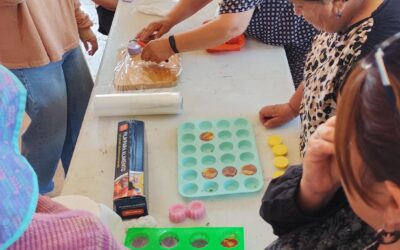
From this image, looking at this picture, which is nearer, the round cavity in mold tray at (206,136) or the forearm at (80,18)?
the round cavity in mold tray at (206,136)

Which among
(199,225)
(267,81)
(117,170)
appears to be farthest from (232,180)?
(267,81)

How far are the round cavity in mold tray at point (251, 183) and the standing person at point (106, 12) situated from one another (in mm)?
1036

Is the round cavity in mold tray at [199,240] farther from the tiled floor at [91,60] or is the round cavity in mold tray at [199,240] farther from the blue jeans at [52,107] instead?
the tiled floor at [91,60]

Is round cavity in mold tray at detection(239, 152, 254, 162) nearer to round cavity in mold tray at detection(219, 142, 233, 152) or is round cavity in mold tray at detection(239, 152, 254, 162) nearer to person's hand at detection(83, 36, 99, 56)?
round cavity in mold tray at detection(219, 142, 233, 152)

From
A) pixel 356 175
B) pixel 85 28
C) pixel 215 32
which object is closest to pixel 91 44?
pixel 85 28

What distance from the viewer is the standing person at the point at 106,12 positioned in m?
1.68

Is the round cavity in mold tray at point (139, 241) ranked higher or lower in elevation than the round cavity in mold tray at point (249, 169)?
Answer: lower

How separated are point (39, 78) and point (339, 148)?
0.99 m

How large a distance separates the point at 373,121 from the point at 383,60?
6 centimetres

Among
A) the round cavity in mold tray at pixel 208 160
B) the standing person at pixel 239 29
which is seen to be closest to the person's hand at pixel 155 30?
the standing person at pixel 239 29


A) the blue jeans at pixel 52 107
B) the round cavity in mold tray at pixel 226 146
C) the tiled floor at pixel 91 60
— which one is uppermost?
the round cavity in mold tray at pixel 226 146

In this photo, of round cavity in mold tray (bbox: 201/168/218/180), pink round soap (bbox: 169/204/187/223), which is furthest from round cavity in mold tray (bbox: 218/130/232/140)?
pink round soap (bbox: 169/204/187/223)

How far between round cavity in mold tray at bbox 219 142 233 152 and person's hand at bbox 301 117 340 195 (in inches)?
11.9

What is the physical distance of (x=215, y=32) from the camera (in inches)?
45.1
